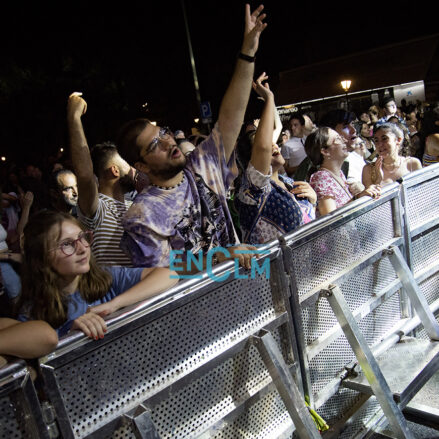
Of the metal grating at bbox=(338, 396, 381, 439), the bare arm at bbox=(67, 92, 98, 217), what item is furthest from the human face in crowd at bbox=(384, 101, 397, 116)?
the bare arm at bbox=(67, 92, 98, 217)

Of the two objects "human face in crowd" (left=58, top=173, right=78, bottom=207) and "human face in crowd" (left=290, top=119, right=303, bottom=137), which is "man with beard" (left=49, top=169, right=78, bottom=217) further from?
"human face in crowd" (left=290, top=119, right=303, bottom=137)

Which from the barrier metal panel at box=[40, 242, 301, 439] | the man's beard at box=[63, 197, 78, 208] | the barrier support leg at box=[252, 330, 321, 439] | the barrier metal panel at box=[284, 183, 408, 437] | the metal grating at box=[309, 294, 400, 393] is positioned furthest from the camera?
the man's beard at box=[63, 197, 78, 208]

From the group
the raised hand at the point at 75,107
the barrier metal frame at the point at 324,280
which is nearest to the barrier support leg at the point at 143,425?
the barrier metal frame at the point at 324,280

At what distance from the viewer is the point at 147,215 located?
7.62 feet

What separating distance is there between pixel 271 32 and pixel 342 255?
24038mm

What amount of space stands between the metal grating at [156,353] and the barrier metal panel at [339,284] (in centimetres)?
35

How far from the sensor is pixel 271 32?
2392cm

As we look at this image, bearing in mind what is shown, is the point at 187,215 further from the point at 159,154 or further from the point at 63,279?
the point at 63,279

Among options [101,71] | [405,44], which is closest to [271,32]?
[405,44]

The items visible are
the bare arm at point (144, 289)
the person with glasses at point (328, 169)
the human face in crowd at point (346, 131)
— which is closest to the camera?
the bare arm at point (144, 289)

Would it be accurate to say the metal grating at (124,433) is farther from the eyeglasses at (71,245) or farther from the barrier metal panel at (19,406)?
the eyeglasses at (71,245)

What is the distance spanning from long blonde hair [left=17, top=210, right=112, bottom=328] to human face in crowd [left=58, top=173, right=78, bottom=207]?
295 centimetres

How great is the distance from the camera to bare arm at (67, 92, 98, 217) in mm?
2717

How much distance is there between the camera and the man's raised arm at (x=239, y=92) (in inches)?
104
